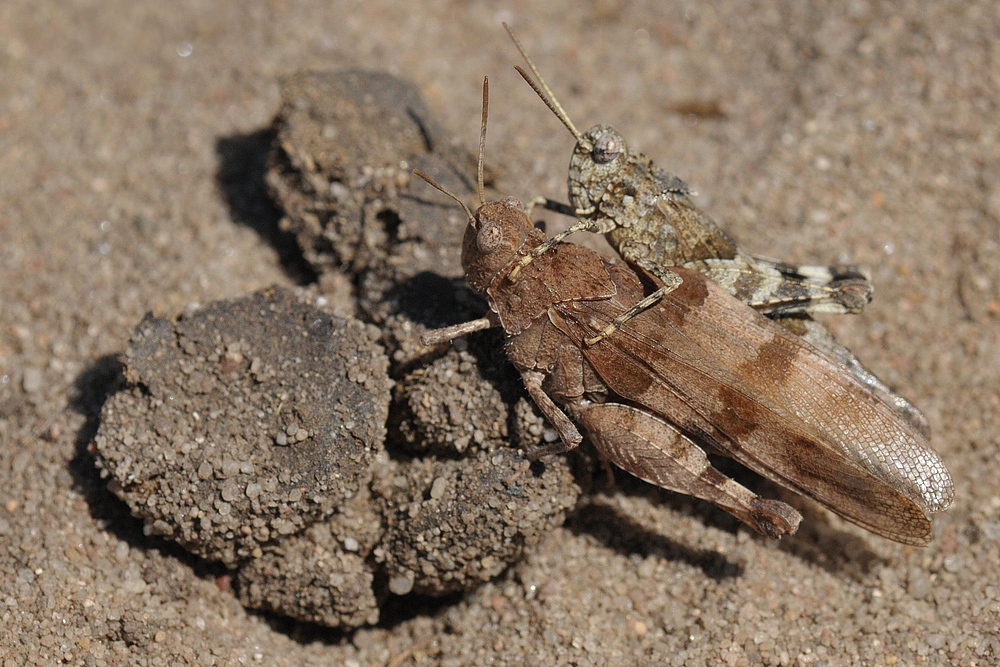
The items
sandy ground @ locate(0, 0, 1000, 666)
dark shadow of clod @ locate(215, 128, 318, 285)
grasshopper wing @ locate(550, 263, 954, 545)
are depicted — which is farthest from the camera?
dark shadow of clod @ locate(215, 128, 318, 285)

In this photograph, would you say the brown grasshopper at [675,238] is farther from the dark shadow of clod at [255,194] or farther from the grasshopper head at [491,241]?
the dark shadow of clod at [255,194]

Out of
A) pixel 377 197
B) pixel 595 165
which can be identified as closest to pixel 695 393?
pixel 595 165

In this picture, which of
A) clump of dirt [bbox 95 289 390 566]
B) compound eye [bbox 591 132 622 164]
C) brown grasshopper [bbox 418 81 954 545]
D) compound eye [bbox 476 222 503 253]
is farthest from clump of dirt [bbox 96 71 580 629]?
compound eye [bbox 591 132 622 164]

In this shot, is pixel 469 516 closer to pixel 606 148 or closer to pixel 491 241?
pixel 491 241

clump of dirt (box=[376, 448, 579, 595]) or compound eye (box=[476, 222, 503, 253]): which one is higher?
compound eye (box=[476, 222, 503, 253])

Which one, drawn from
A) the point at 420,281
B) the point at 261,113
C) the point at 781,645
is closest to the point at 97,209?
the point at 261,113

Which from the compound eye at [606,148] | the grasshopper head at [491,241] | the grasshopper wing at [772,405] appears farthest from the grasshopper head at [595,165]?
the grasshopper wing at [772,405]

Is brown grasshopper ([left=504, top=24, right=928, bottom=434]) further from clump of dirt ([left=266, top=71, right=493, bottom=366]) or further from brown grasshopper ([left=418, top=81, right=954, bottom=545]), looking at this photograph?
clump of dirt ([left=266, top=71, right=493, bottom=366])
